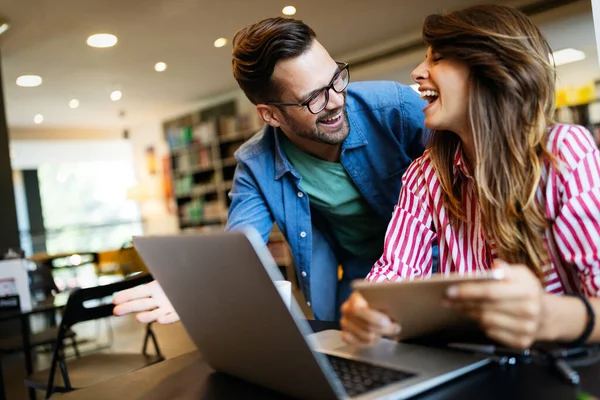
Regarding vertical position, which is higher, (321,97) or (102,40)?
(102,40)

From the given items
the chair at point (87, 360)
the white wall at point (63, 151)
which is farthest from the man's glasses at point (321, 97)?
the white wall at point (63, 151)

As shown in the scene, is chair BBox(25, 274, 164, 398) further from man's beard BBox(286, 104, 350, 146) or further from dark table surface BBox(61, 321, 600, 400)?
dark table surface BBox(61, 321, 600, 400)

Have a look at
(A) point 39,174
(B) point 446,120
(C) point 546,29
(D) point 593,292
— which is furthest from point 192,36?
(A) point 39,174

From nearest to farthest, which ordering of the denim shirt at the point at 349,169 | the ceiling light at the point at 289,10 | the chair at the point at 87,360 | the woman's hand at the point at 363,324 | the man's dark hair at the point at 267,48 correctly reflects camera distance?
the woman's hand at the point at 363,324 → the man's dark hair at the point at 267,48 → the denim shirt at the point at 349,169 → the chair at the point at 87,360 → the ceiling light at the point at 289,10

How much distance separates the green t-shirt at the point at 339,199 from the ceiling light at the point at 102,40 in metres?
4.07

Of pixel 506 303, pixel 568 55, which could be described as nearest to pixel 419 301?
pixel 506 303

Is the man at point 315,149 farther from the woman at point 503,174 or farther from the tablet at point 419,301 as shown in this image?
the tablet at point 419,301

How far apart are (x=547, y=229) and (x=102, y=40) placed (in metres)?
5.15

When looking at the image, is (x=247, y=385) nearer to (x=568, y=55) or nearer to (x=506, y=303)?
(x=506, y=303)

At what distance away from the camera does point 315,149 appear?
179cm

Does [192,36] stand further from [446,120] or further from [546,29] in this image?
[446,120]

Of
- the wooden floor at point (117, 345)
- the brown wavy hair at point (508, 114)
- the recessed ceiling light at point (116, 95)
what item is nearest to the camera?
the brown wavy hair at point (508, 114)

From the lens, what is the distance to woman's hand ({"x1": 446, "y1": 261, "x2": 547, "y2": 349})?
2.16 feet

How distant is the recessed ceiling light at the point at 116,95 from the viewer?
7.67 meters
